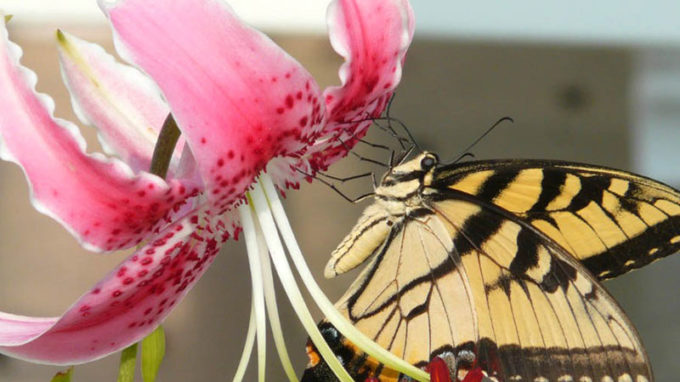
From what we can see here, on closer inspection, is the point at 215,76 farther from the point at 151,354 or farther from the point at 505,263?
the point at 505,263

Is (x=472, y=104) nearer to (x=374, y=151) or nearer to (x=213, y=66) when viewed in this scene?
(x=374, y=151)

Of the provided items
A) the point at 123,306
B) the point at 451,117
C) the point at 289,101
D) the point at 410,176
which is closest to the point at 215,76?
the point at 289,101

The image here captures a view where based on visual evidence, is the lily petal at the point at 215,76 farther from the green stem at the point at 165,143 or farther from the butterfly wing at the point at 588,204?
the butterfly wing at the point at 588,204

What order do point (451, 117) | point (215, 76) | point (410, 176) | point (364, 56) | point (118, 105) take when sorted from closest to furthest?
Answer: point (215, 76) → point (364, 56) → point (118, 105) → point (410, 176) → point (451, 117)

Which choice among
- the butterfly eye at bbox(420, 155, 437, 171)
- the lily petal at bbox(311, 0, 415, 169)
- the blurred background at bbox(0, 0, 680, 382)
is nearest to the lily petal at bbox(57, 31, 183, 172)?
the lily petal at bbox(311, 0, 415, 169)

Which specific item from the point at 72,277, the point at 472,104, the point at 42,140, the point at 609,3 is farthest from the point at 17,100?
the point at 609,3

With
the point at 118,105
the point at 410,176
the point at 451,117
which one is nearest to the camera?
the point at 118,105

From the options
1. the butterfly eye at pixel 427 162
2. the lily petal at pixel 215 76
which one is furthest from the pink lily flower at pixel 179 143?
the butterfly eye at pixel 427 162

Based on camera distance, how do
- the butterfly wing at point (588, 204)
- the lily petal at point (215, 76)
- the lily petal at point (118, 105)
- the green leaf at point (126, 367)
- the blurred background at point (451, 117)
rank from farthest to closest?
the blurred background at point (451, 117)
the butterfly wing at point (588, 204)
the lily petal at point (118, 105)
the green leaf at point (126, 367)
the lily petal at point (215, 76)
